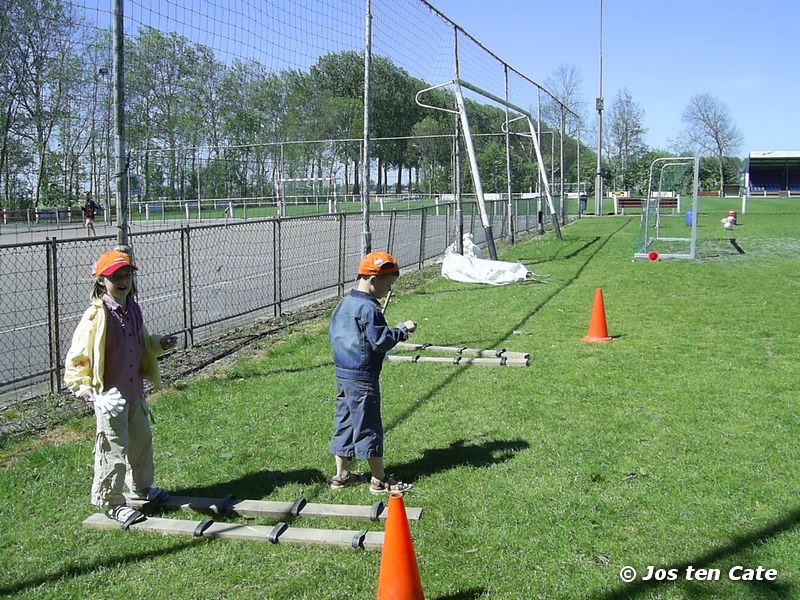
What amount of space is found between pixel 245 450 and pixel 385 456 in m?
1.02

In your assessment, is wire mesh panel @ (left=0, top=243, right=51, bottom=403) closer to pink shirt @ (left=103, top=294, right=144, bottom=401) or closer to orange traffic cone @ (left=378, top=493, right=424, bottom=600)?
pink shirt @ (left=103, top=294, right=144, bottom=401)

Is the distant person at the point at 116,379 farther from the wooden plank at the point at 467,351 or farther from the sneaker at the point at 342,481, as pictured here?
the wooden plank at the point at 467,351

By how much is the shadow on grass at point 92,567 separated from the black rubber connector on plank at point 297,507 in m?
0.51

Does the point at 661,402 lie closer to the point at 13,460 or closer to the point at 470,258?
the point at 13,460

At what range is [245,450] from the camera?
5.30 meters

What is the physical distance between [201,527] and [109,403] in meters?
0.84

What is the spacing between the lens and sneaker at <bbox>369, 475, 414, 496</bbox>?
14.7ft

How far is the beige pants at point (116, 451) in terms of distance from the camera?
410cm

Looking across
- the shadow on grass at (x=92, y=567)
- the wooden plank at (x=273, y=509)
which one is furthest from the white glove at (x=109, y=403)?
the shadow on grass at (x=92, y=567)

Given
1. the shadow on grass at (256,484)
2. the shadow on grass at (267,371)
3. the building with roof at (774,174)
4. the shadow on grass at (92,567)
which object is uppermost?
the building with roof at (774,174)

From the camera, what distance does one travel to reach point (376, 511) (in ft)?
13.5

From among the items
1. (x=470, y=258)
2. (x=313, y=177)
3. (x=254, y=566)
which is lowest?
(x=254, y=566)

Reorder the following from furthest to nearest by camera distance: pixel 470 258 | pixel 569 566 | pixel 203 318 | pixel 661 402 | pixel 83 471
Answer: pixel 470 258
pixel 203 318
pixel 661 402
pixel 83 471
pixel 569 566

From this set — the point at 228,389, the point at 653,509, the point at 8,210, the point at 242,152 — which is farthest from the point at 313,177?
the point at 653,509
